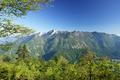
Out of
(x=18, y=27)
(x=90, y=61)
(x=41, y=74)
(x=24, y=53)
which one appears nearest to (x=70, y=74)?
(x=90, y=61)

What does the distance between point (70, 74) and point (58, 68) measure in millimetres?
28768

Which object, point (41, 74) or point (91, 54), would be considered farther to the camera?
point (41, 74)

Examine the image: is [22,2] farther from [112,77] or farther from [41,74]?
[41,74]

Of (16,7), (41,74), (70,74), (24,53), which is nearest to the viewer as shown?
(16,7)

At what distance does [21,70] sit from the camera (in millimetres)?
97500

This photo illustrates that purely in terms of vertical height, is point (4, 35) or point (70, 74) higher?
point (4, 35)

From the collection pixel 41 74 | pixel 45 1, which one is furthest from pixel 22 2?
pixel 41 74

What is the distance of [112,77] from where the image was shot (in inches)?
3051

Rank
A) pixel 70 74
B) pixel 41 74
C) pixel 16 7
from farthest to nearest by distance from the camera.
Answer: pixel 41 74
pixel 70 74
pixel 16 7

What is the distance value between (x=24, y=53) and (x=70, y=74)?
6387 cm

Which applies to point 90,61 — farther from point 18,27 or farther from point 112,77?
point 18,27

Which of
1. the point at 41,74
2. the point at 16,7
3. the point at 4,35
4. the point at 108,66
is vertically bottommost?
the point at 41,74

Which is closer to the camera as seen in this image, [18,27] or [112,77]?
[18,27]

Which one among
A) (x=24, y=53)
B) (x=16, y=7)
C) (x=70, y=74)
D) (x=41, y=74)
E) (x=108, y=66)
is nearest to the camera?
(x=16, y=7)
